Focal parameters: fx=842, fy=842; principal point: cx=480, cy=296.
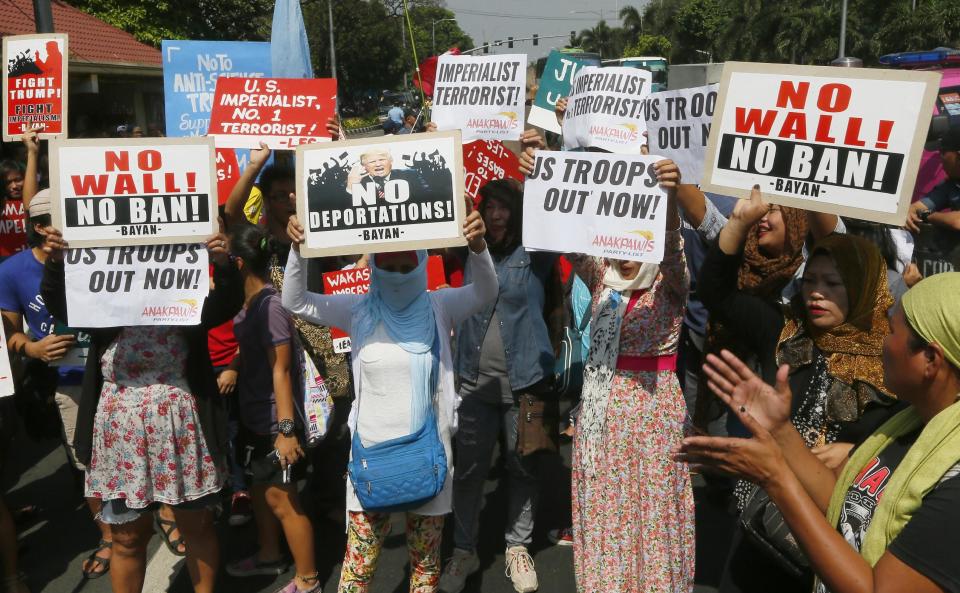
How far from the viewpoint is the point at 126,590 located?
369 cm

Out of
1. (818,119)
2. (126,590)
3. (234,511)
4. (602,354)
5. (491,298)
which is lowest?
(234,511)

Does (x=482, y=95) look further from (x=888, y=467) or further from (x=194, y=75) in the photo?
(x=888, y=467)

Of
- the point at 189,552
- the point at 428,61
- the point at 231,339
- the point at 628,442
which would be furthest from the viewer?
the point at 428,61

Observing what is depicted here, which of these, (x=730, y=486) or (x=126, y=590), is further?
(x=730, y=486)

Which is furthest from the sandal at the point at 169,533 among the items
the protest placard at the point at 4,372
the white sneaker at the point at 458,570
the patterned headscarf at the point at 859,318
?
the patterned headscarf at the point at 859,318

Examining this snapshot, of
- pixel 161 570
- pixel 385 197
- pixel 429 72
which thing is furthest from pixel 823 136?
pixel 429 72

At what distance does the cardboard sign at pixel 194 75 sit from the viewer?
6.20 metres

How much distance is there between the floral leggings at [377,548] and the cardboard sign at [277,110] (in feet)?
8.15

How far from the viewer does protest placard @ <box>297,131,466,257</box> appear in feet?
10.7

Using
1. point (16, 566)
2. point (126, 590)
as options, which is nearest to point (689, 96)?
point (126, 590)

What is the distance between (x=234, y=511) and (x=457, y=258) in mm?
2062

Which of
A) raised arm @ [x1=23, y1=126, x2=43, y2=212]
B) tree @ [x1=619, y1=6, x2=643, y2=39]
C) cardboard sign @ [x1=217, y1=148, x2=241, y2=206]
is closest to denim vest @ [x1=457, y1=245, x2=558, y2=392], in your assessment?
cardboard sign @ [x1=217, y1=148, x2=241, y2=206]

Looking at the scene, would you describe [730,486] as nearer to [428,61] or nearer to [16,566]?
[16,566]

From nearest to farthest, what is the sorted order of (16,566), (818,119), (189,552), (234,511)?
(818,119) < (189,552) < (16,566) < (234,511)
